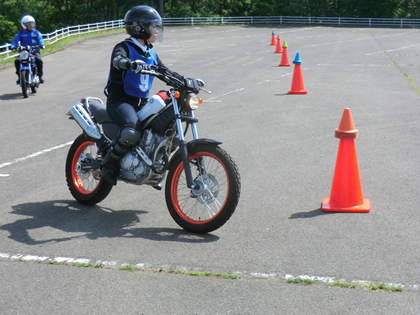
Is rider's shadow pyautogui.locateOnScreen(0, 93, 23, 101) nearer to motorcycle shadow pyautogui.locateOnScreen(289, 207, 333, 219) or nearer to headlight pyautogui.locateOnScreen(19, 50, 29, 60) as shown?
headlight pyautogui.locateOnScreen(19, 50, 29, 60)

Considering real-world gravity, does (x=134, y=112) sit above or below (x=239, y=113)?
above

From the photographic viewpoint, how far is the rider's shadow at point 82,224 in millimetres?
5172

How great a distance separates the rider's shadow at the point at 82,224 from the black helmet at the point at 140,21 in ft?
6.11

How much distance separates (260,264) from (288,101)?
8.87m

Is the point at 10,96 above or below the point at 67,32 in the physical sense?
below

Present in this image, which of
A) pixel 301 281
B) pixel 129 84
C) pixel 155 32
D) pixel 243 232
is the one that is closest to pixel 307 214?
pixel 243 232

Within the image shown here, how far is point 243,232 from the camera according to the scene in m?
5.23

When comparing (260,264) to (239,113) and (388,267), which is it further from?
(239,113)

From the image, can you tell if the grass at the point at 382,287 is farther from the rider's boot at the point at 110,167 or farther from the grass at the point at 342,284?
the rider's boot at the point at 110,167

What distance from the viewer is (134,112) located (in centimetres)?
549

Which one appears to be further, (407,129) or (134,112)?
(407,129)

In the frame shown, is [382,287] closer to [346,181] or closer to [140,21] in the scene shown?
[346,181]

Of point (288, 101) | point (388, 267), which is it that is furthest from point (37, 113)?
point (388, 267)

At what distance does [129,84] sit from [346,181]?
247 cm
